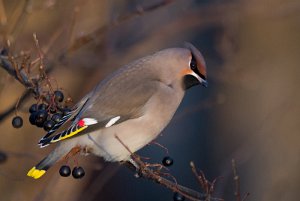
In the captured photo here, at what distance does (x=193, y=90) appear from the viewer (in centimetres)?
994

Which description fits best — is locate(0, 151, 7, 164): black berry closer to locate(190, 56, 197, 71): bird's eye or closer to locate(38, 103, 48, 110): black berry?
locate(38, 103, 48, 110): black berry

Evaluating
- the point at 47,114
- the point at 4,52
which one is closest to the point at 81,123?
the point at 47,114

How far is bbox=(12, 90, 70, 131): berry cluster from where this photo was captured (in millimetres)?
3986

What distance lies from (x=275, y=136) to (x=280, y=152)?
21 centimetres

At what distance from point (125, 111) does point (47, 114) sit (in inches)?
24.1

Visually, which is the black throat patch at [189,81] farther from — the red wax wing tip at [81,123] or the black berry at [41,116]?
the black berry at [41,116]

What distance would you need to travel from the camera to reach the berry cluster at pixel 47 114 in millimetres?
3986

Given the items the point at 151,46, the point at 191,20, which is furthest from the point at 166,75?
the point at 151,46

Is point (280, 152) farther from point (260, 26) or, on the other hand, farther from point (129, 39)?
point (129, 39)

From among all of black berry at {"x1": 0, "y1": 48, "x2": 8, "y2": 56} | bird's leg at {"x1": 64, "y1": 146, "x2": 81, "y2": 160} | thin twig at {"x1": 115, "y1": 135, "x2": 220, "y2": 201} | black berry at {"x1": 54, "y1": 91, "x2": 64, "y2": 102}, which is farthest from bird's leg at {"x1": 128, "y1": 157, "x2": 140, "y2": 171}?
black berry at {"x1": 0, "y1": 48, "x2": 8, "y2": 56}

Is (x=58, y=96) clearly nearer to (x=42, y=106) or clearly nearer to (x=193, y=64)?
(x=42, y=106)

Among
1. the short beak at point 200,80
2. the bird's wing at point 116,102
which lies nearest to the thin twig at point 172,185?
the bird's wing at point 116,102

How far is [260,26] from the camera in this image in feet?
29.2

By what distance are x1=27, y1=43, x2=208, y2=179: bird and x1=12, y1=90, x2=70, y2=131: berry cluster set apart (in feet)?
0.25
